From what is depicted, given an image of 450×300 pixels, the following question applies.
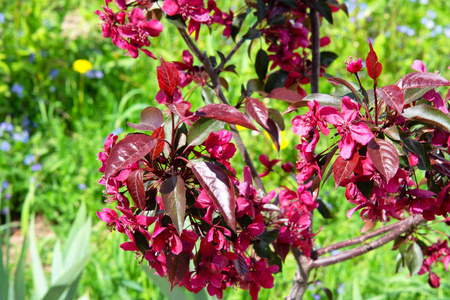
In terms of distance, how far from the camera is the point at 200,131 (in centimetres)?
70

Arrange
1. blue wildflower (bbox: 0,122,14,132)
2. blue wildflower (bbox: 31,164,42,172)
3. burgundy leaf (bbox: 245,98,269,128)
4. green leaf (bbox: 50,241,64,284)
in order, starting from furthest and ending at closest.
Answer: blue wildflower (bbox: 0,122,14,132) → blue wildflower (bbox: 31,164,42,172) → green leaf (bbox: 50,241,64,284) → burgundy leaf (bbox: 245,98,269,128)

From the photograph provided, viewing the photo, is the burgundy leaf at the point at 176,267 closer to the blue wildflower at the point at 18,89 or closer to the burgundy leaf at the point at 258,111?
the burgundy leaf at the point at 258,111

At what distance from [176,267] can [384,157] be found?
357 mm

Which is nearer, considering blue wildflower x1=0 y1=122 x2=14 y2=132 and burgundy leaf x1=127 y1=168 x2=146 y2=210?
burgundy leaf x1=127 y1=168 x2=146 y2=210

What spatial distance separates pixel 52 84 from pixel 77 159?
0.64 m

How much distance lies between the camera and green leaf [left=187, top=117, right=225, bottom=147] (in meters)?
0.70

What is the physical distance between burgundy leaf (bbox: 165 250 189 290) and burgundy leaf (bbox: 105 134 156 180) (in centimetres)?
18

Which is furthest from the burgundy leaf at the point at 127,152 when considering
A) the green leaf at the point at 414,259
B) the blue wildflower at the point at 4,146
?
the blue wildflower at the point at 4,146

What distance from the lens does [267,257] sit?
897 mm

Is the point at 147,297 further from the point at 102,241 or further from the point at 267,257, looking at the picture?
the point at 267,257

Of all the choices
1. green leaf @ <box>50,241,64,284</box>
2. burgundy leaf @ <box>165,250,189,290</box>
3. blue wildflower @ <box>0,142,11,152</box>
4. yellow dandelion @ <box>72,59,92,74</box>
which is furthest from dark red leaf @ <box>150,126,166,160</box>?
yellow dandelion @ <box>72,59,92,74</box>

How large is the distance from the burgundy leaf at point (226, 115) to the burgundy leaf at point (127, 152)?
9 cm

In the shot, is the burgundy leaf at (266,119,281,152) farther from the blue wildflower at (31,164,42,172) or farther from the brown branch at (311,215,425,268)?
the blue wildflower at (31,164,42,172)

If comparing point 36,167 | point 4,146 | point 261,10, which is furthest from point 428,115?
point 4,146
